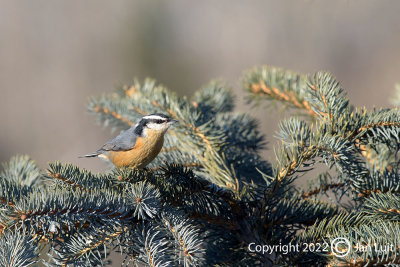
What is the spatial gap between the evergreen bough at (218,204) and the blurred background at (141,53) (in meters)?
3.76

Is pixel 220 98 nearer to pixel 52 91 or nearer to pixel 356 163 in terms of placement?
pixel 356 163

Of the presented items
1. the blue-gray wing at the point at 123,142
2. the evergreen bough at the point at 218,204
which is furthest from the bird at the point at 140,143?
the evergreen bough at the point at 218,204

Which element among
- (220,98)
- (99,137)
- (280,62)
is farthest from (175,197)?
(99,137)

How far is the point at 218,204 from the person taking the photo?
1.48m

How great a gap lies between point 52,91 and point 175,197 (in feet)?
19.3

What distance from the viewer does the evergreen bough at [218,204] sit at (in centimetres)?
118

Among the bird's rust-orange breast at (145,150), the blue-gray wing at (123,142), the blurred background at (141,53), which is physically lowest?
the bird's rust-orange breast at (145,150)

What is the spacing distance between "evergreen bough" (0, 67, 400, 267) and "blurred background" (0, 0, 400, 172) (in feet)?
12.3

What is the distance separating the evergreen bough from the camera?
118 cm

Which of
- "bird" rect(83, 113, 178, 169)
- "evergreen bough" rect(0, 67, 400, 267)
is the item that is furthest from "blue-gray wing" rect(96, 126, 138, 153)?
"evergreen bough" rect(0, 67, 400, 267)

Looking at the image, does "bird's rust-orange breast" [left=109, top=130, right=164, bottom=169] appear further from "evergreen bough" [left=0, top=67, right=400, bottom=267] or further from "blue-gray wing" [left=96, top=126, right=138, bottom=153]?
"evergreen bough" [left=0, top=67, right=400, bottom=267]

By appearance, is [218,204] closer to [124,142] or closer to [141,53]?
[124,142]

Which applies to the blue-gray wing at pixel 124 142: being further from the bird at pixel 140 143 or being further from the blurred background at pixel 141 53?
the blurred background at pixel 141 53

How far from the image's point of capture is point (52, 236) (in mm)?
1270
